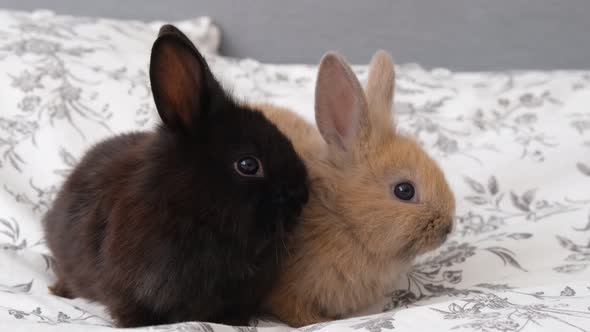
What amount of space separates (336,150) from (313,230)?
0.18 meters

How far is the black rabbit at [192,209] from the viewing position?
1.00m

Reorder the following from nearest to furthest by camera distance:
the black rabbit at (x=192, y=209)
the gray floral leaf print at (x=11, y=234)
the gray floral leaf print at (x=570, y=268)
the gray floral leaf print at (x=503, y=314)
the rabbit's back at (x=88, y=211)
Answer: the gray floral leaf print at (x=503, y=314)
the black rabbit at (x=192, y=209)
the rabbit's back at (x=88, y=211)
the gray floral leaf print at (x=570, y=268)
the gray floral leaf print at (x=11, y=234)

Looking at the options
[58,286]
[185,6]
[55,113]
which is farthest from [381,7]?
[58,286]

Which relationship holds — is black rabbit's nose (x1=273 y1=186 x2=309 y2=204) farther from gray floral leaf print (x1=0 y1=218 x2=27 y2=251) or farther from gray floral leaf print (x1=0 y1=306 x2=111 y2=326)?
gray floral leaf print (x1=0 y1=218 x2=27 y2=251)

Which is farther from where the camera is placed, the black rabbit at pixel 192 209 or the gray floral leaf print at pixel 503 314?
the black rabbit at pixel 192 209

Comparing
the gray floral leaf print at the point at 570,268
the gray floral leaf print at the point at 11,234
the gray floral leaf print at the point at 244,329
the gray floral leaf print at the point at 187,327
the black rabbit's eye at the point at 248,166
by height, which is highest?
the black rabbit's eye at the point at 248,166

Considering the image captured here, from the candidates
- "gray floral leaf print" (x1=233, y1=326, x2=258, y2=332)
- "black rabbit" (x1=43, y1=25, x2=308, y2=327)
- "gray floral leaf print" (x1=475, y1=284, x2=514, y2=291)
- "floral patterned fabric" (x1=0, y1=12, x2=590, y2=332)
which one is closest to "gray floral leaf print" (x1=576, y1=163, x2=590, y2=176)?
"floral patterned fabric" (x1=0, y1=12, x2=590, y2=332)

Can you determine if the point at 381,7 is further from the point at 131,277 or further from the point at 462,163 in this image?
the point at 131,277

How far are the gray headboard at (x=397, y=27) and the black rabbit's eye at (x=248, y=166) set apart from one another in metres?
1.84

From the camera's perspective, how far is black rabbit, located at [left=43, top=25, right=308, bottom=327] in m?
1.00

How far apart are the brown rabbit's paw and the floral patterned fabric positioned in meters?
0.02

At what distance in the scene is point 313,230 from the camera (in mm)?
1207

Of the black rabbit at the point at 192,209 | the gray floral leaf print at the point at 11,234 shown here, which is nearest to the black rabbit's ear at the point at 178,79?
the black rabbit at the point at 192,209

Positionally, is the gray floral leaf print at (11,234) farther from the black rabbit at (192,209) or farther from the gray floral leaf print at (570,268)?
the gray floral leaf print at (570,268)
